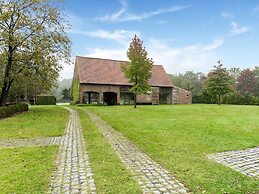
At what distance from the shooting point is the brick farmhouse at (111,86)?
34.3m

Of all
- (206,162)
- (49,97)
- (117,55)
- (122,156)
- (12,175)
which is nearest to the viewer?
(12,175)

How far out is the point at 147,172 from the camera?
519 centimetres

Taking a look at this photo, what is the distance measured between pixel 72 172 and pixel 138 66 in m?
21.7

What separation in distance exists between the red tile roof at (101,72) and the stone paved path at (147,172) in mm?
27236

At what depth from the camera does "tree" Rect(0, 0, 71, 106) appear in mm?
17906

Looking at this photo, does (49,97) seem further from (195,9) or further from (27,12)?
(195,9)

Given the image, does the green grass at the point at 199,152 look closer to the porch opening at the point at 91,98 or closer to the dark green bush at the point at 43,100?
the porch opening at the point at 91,98

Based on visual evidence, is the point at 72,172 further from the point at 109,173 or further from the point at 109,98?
the point at 109,98

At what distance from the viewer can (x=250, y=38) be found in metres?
20.5

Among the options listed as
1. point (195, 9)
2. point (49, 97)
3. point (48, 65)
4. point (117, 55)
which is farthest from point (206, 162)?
point (117, 55)

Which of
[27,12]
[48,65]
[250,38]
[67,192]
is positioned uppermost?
[27,12]

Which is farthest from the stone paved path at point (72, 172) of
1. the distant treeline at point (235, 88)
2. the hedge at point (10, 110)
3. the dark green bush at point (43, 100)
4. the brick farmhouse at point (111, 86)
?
the distant treeline at point (235, 88)

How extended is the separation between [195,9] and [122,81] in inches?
901

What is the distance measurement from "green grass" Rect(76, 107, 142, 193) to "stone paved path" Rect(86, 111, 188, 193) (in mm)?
189
